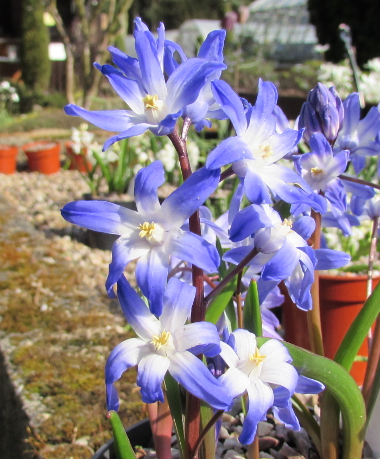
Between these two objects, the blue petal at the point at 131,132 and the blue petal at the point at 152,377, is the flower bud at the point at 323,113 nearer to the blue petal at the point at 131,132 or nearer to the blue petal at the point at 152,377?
the blue petal at the point at 131,132

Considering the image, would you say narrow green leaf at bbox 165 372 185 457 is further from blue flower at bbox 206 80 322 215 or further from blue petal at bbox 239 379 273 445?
blue flower at bbox 206 80 322 215

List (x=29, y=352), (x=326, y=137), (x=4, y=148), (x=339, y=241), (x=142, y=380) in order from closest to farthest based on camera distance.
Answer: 1. (x=142, y=380)
2. (x=326, y=137)
3. (x=29, y=352)
4. (x=339, y=241)
5. (x=4, y=148)

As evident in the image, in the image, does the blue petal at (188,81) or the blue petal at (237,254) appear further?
the blue petal at (237,254)

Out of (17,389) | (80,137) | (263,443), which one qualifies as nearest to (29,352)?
(17,389)

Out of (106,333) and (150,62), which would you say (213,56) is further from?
(106,333)

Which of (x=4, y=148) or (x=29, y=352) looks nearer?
(x=29, y=352)

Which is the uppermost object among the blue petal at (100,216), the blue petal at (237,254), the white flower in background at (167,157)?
the blue petal at (100,216)

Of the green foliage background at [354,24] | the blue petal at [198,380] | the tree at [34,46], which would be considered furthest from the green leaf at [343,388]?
the tree at [34,46]

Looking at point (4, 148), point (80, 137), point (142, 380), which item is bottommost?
point (4, 148)

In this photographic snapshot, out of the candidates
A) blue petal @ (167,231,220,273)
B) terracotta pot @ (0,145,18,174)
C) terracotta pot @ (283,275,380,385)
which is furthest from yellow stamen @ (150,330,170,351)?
terracotta pot @ (0,145,18,174)
